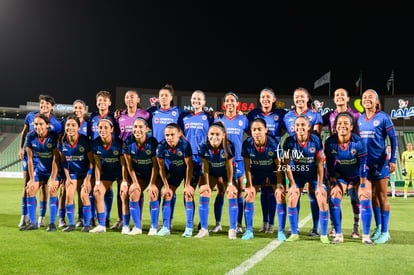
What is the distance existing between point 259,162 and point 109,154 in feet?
7.22

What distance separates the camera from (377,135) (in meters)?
5.84

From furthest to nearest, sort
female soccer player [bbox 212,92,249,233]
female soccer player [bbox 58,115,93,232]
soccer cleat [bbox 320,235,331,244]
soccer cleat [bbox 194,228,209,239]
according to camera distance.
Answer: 1. female soccer player [bbox 212,92,249,233]
2. female soccer player [bbox 58,115,93,232]
3. soccer cleat [bbox 194,228,209,239]
4. soccer cleat [bbox 320,235,331,244]

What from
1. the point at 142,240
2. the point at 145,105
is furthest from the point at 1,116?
the point at 142,240

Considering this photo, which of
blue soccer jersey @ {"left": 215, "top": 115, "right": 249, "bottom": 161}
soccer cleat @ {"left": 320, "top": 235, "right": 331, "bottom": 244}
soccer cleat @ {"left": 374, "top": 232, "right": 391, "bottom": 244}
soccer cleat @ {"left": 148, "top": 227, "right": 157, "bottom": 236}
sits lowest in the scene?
soccer cleat @ {"left": 374, "top": 232, "right": 391, "bottom": 244}

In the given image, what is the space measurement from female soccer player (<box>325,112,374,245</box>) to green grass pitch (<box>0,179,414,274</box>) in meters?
0.35

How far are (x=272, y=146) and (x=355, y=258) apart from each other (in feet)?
6.30

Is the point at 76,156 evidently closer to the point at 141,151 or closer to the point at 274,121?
the point at 141,151

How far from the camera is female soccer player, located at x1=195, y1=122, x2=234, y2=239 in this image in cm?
566

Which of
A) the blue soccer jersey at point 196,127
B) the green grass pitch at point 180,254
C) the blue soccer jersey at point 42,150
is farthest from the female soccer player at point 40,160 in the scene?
the blue soccer jersey at point 196,127

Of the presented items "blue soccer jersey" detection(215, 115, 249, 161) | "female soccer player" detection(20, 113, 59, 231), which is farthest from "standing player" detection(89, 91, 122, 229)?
"blue soccer jersey" detection(215, 115, 249, 161)

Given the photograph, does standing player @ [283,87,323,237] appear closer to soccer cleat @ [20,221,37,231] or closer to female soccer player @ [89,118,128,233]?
female soccer player @ [89,118,128,233]

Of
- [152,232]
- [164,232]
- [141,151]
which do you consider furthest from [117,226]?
[141,151]

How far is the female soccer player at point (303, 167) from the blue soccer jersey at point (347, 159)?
16cm

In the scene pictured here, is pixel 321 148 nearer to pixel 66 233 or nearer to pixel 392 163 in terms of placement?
pixel 392 163
